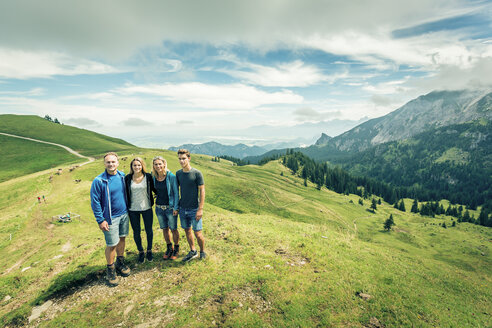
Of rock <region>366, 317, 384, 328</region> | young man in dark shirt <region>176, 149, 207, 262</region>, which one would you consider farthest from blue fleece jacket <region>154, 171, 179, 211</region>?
rock <region>366, 317, 384, 328</region>

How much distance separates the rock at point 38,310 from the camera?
917 cm

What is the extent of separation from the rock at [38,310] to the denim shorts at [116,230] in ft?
12.0

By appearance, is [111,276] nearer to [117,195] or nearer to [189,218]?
[117,195]

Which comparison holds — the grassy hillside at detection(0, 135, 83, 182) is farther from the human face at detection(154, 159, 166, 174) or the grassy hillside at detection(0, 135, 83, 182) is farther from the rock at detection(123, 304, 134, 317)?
the rock at detection(123, 304, 134, 317)

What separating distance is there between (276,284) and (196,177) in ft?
23.2

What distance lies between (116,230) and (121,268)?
238 cm

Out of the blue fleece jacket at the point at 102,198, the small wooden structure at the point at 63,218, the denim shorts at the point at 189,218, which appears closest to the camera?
the blue fleece jacket at the point at 102,198

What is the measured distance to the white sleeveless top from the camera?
434 inches

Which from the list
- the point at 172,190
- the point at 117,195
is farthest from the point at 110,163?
the point at 172,190

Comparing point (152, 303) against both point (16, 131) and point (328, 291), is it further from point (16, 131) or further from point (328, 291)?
point (16, 131)

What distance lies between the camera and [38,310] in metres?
9.55

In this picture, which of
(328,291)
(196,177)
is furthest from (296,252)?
(196,177)

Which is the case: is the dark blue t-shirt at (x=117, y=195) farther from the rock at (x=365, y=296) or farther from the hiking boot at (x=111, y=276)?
the rock at (x=365, y=296)

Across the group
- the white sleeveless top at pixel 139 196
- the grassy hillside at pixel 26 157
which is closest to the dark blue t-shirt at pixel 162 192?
the white sleeveless top at pixel 139 196
